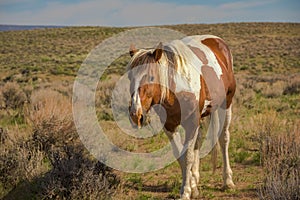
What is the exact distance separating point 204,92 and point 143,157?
101 inches

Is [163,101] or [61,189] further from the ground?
[163,101]

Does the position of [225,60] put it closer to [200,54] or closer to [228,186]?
[200,54]

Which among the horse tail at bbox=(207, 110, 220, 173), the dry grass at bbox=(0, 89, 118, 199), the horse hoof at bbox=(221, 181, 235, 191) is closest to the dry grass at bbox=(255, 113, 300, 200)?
the horse hoof at bbox=(221, 181, 235, 191)

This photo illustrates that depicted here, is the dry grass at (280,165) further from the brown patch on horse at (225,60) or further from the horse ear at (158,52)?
the horse ear at (158,52)

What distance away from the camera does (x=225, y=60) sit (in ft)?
16.6

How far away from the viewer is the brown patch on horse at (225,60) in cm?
482

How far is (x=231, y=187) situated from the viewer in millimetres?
4816

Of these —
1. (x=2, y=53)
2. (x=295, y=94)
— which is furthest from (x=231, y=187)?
(x=2, y=53)

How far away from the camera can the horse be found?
3447 millimetres

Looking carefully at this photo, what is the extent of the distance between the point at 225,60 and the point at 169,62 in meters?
1.62

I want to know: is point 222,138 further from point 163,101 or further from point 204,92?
point 163,101

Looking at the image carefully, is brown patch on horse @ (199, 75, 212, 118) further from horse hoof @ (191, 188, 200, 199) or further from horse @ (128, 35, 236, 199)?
horse hoof @ (191, 188, 200, 199)

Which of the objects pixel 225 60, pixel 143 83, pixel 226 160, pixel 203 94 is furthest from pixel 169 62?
pixel 226 160

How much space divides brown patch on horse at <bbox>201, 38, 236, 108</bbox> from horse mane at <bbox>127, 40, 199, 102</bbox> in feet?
2.73
